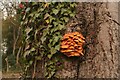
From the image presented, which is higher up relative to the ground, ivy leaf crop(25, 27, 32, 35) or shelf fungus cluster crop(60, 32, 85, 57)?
ivy leaf crop(25, 27, 32, 35)

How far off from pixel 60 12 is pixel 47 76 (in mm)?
345

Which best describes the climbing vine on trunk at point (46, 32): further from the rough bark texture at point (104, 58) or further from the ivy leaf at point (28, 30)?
the rough bark texture at point (104, 58)

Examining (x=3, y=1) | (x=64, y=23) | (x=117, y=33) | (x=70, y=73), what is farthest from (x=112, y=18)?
(x=3, y=1)

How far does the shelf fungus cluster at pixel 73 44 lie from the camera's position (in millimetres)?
1114

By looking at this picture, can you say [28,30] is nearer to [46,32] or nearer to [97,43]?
[46,32]

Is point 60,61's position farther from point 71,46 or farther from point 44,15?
point 44,15

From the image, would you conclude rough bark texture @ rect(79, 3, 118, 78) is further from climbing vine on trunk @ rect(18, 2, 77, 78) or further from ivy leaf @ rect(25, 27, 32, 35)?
ivy leaf @ rect(25, 27, 32, 35)

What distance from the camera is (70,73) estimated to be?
1.14m

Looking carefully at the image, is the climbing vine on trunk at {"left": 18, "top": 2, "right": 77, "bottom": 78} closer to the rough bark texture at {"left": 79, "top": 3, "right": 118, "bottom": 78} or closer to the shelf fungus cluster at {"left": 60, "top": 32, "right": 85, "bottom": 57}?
the shelf fungus cluster at {"left": 60, "top": 32, "right": 85, "bottom": 57}

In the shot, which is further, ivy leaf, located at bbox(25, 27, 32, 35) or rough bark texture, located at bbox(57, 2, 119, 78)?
ivy leaf, located at bbox(25, 27, 32, 35)

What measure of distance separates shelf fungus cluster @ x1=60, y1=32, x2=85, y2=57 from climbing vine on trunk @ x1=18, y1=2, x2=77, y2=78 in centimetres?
4

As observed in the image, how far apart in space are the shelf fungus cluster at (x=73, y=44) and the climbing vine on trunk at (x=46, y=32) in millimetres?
39

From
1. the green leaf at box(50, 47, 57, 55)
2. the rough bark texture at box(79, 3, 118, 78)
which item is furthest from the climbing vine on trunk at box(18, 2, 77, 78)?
the rough bark texture at box(79, 3, 118, 78)

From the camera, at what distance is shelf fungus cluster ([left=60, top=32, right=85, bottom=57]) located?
3.66ft
